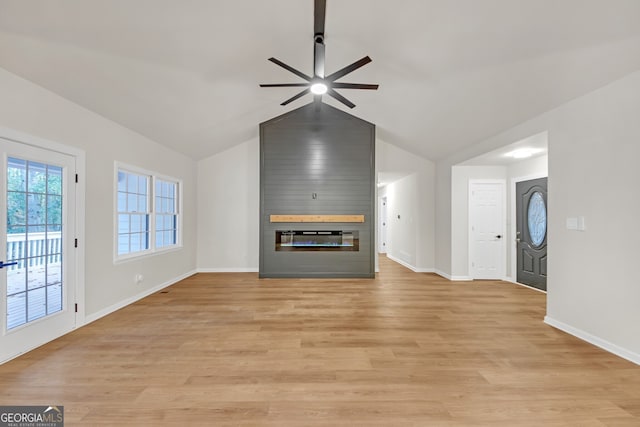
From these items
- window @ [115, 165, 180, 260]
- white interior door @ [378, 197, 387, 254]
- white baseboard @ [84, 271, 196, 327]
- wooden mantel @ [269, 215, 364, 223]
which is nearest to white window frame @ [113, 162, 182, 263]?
window @ [115, 165, 180, 260]

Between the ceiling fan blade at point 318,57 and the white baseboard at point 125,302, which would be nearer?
the ceiling fan blade at point 318,57

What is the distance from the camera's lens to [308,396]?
1942mm

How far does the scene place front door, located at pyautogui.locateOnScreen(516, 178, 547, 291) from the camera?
4.70m

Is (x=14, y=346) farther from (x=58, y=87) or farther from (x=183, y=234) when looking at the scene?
(x=183, y=234)

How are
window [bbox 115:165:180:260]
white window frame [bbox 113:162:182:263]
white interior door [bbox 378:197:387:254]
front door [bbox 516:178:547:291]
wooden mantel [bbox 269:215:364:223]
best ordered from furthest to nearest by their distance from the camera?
white interior door [bbox 378:197:387:254] → wooden mantel [bbox 269:215:364:223] → front door [bbox 516:178:547:291] → window [bbox 115:165:180:260] → white window frame [bbox 113:162:182:263]

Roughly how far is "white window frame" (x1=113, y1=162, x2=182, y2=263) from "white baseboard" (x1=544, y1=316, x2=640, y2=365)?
18.1 feet

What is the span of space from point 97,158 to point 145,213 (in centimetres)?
129

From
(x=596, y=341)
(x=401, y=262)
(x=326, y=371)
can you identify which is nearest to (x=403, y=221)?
(x=401, y=262)

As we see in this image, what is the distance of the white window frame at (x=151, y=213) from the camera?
3754 millimetres

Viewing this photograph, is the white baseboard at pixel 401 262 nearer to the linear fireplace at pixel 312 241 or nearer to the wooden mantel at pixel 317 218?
the linear fireplace at pixel 312 241

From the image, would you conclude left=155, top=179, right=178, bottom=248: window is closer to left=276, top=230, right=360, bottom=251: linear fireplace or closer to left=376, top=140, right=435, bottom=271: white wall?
left=276, top=230, right=360, bottom=251: linear fireplace

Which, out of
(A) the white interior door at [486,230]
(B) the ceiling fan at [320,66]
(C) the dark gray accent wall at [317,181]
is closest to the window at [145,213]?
(C) the dark gray accent wall at [317,181]

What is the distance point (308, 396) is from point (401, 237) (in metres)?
6.15

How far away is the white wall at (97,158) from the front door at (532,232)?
6.61 m
